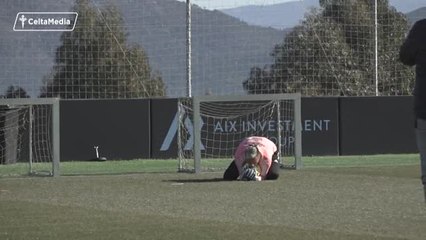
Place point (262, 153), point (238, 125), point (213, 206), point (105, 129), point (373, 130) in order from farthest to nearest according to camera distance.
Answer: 1. point (373, 130)
2. point (238, 125)
3. point (105, 129)
4. point (262, 153)
5. point (213, 206)

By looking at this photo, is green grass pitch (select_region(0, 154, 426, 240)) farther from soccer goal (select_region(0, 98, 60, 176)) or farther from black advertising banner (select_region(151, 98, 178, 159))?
black advertising banner (select_region(151, 98, 178, 159))

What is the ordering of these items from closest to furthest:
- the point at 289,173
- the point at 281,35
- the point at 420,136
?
the point at 420,136 < the point at 289,173 < the point at 281,35

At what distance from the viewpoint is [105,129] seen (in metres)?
22.0

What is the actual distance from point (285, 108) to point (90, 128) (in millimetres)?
4855

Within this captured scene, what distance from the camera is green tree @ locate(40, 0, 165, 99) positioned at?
23953mm

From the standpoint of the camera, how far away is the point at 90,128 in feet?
72.0

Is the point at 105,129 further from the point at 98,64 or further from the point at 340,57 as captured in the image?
A: the point at 340,57

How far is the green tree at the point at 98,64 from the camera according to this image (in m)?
24.0

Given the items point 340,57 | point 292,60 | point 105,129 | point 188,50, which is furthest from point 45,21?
point 340,57

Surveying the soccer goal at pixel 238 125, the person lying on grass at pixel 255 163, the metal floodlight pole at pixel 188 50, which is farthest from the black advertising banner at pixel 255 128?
the person lying on grass at pixel 255 163

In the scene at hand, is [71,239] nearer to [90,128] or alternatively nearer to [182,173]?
[182,173]

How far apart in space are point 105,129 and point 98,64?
2.81 meters

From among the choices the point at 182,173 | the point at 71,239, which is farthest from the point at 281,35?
the point at 71,239

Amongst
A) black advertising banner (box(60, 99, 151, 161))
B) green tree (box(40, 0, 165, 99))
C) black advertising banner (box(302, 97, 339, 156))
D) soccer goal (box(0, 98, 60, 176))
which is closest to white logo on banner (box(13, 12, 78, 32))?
green tree (box(40, 0, 165, 99))
